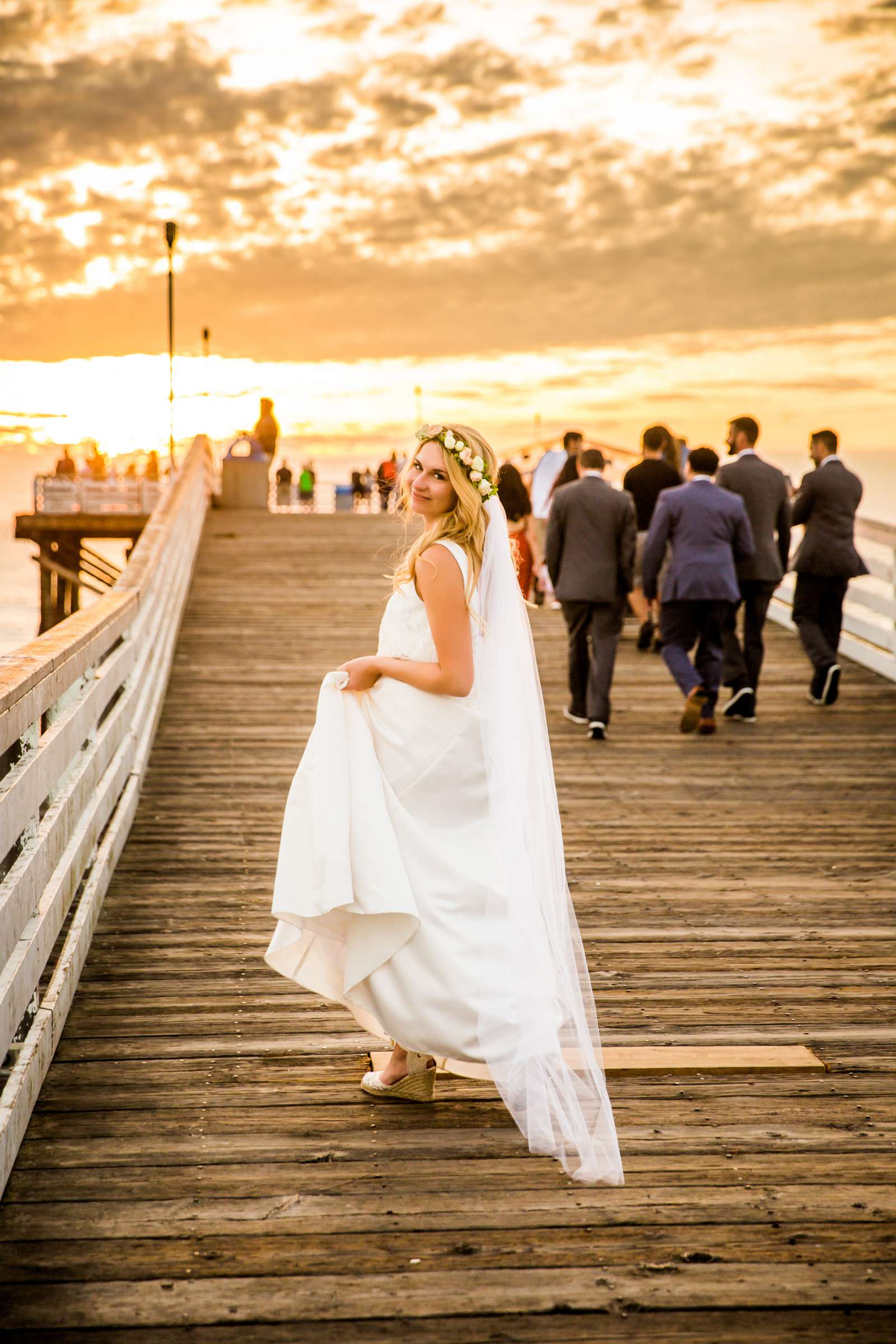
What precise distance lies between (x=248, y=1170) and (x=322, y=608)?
10.4m

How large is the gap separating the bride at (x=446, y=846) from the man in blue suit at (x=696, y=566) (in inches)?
216

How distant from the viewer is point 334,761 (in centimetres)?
371

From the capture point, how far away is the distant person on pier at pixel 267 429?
23.3 metres

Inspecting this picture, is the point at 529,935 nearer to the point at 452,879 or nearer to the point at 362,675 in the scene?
the point at 452,879

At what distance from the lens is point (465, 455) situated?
3.72 meters

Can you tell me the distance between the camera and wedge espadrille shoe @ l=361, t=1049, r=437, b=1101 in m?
3.85

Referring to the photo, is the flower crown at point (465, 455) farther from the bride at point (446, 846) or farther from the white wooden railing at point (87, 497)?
the white wooden railing at point (87, 497)

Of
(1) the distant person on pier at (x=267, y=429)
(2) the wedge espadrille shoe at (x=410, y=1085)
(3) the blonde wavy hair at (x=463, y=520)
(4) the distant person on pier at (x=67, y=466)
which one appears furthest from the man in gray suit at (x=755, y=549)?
(4) the distant person on pier at (x=67, y=466)

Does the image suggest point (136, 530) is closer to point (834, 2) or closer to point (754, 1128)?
point (834, 2)

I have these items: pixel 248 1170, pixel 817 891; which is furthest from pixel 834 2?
pixel 248 1170

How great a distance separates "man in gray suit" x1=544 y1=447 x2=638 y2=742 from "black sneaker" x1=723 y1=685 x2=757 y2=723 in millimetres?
1273

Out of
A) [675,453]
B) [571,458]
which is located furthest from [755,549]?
[675,453]

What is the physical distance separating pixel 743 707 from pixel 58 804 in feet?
21.6

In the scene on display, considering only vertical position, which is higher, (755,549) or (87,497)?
(755,549)
